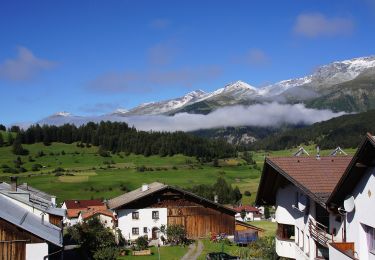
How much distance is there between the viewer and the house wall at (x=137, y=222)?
71.8 metres

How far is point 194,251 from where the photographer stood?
62438 millimetres

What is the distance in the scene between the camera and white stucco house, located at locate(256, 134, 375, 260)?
13320 millimetres

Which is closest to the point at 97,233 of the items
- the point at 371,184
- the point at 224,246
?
the point at 224,246

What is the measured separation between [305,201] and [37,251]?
51.2ft

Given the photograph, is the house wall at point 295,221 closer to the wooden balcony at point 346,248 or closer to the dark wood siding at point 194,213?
the wooden balcony at point 346,248

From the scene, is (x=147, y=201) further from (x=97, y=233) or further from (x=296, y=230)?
(x=296, y=230)

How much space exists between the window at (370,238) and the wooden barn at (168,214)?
195 feet

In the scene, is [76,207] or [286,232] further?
[76,207]

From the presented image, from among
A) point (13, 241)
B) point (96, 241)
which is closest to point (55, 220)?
point (96, 241)

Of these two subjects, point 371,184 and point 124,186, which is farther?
point 124,186

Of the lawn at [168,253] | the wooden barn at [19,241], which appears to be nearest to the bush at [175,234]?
the lawn at [168,253]

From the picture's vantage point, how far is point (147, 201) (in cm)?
7369

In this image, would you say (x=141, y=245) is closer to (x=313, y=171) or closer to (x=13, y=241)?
(x=13, y=241)

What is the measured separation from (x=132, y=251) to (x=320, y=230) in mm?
46428
